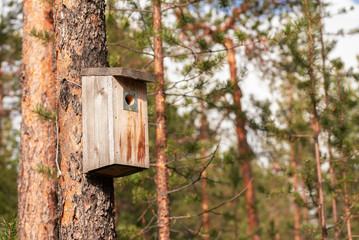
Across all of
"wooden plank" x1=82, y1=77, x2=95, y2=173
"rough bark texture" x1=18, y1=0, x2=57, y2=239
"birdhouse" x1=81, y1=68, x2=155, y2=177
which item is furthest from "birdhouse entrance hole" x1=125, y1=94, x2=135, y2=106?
"rough bark texture" x1=18, y1=0, x2=57, y2=239

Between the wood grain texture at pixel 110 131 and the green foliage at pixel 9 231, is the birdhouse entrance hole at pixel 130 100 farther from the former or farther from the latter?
the green foliage at pixel 9 231

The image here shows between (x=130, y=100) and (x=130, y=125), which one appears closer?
(x=130, y=125)

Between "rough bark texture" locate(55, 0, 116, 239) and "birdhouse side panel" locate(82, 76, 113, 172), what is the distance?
0.25 ft

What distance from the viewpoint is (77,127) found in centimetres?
402

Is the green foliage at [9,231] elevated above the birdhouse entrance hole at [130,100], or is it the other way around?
the birdhouse entrance hole at [130,100]

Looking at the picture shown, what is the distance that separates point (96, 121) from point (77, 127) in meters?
0.18

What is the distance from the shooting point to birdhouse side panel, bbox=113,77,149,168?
12.9ft

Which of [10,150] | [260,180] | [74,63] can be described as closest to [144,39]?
[74,63]

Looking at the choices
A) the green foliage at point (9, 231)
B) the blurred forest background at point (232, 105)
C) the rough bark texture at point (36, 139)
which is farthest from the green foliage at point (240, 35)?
the green foliage at point (9, 231)

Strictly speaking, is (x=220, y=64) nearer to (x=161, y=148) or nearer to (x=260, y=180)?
(x=161, y=148)

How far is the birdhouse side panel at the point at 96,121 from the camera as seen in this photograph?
3.87m

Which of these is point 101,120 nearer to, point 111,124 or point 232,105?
point 111,124

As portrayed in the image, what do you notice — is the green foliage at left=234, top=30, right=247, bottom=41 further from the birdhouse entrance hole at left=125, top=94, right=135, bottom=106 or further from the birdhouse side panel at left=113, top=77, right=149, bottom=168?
the birdhouse entrance hole at left=125, top=94, right=135, bottom=106

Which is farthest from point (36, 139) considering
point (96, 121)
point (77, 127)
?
point (96, 121)
